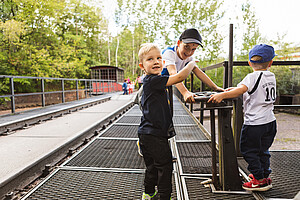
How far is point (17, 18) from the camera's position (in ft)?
50.6

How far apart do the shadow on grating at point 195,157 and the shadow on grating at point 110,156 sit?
49 cm

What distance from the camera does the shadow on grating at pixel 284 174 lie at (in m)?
1.66

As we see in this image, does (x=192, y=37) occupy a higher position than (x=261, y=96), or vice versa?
(x=192, y=37)

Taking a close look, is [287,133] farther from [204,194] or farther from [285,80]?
[204,194]

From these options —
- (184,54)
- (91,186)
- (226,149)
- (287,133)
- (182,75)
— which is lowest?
(287,133)

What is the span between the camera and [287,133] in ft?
29.0

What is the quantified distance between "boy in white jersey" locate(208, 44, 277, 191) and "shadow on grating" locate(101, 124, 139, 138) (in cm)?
202

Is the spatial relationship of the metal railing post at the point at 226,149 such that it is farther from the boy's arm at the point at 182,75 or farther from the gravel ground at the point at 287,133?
the gravel ground at the point at 287,133

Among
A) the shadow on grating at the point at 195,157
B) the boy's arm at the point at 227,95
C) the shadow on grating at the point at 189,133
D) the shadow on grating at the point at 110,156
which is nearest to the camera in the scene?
the boy's arm at the point at 227,95

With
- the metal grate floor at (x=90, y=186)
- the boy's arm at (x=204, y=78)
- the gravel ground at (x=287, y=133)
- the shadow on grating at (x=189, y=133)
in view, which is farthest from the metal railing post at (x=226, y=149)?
the gravel ground at (x=287, y=133)

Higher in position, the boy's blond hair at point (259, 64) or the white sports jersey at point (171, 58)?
the white sports jersey at point (171, 58)

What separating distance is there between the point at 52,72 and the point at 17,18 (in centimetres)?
458

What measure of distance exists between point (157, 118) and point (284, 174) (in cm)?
146

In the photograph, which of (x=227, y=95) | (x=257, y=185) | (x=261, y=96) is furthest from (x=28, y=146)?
(x=261, y=96)
